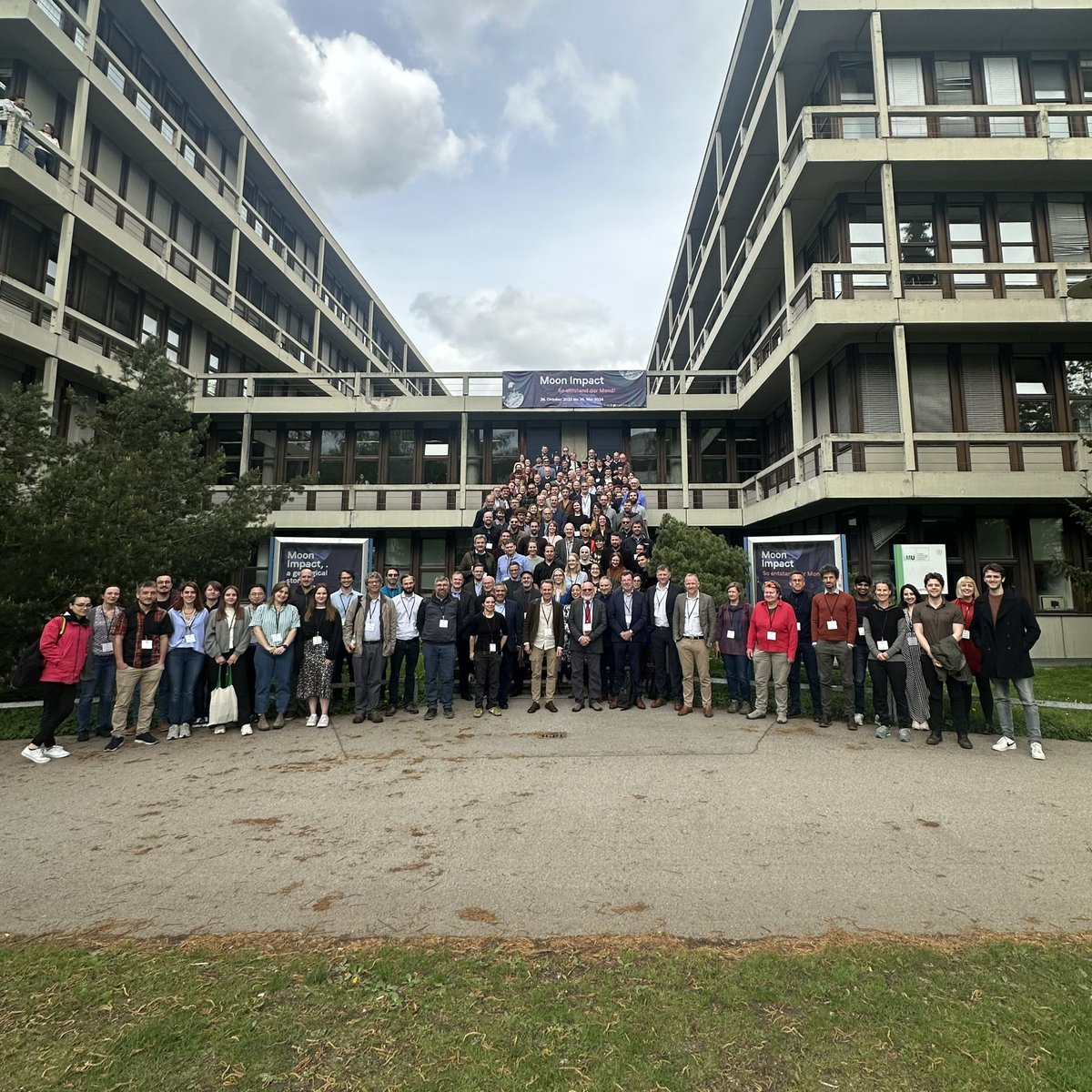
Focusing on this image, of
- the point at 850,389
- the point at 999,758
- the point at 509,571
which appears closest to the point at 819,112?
the point at 850,389

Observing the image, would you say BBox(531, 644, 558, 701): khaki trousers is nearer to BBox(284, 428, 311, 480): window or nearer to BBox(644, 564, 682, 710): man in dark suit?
BBox(644, 564, 682, 710): man in dark suit

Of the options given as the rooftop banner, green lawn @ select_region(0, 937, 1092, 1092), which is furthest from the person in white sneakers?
the rooftop banner

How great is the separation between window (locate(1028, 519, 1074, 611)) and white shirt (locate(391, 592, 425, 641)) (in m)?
15.0

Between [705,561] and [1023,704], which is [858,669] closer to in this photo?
[1023,704]

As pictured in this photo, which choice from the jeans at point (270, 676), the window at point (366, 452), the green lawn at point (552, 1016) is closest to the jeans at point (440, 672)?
the jeans at point (270, 676)

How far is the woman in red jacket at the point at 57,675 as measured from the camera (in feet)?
23.3

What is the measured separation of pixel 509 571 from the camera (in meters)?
10.2

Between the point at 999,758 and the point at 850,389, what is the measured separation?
1124cm

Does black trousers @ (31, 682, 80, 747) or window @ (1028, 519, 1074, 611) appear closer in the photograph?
black trousers @ (31, 682, 80, 747)

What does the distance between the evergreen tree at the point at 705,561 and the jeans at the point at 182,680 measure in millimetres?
8404

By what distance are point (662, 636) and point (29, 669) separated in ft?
26.0

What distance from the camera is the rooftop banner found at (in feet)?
68.4

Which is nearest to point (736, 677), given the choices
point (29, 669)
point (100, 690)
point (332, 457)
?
point (100, 690)

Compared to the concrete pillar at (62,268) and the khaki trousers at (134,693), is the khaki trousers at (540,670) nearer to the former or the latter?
the khaki trousers at (134,693)
